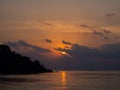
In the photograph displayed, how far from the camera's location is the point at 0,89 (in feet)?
294

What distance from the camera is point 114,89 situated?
9244 cm

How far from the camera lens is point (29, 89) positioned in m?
89.1

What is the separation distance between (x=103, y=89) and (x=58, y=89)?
1234 centimetres

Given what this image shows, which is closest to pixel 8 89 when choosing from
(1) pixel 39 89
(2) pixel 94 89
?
(1) pixel 39 89

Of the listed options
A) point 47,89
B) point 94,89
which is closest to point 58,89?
point 47,89

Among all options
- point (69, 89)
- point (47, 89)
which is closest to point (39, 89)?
point (47, 89)

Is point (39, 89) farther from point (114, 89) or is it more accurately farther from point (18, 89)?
point (114, 89)

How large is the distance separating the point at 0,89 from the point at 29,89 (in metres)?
7.74

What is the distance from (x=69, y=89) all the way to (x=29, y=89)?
11037mm

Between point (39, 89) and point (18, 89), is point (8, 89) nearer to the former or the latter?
point (18, 89)

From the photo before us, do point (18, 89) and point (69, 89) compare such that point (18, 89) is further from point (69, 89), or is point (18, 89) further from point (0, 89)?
point (69, 89)

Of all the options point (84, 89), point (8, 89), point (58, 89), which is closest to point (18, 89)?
point (8, 89)

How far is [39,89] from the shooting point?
9075 cm

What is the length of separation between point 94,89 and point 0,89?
25.0 m
